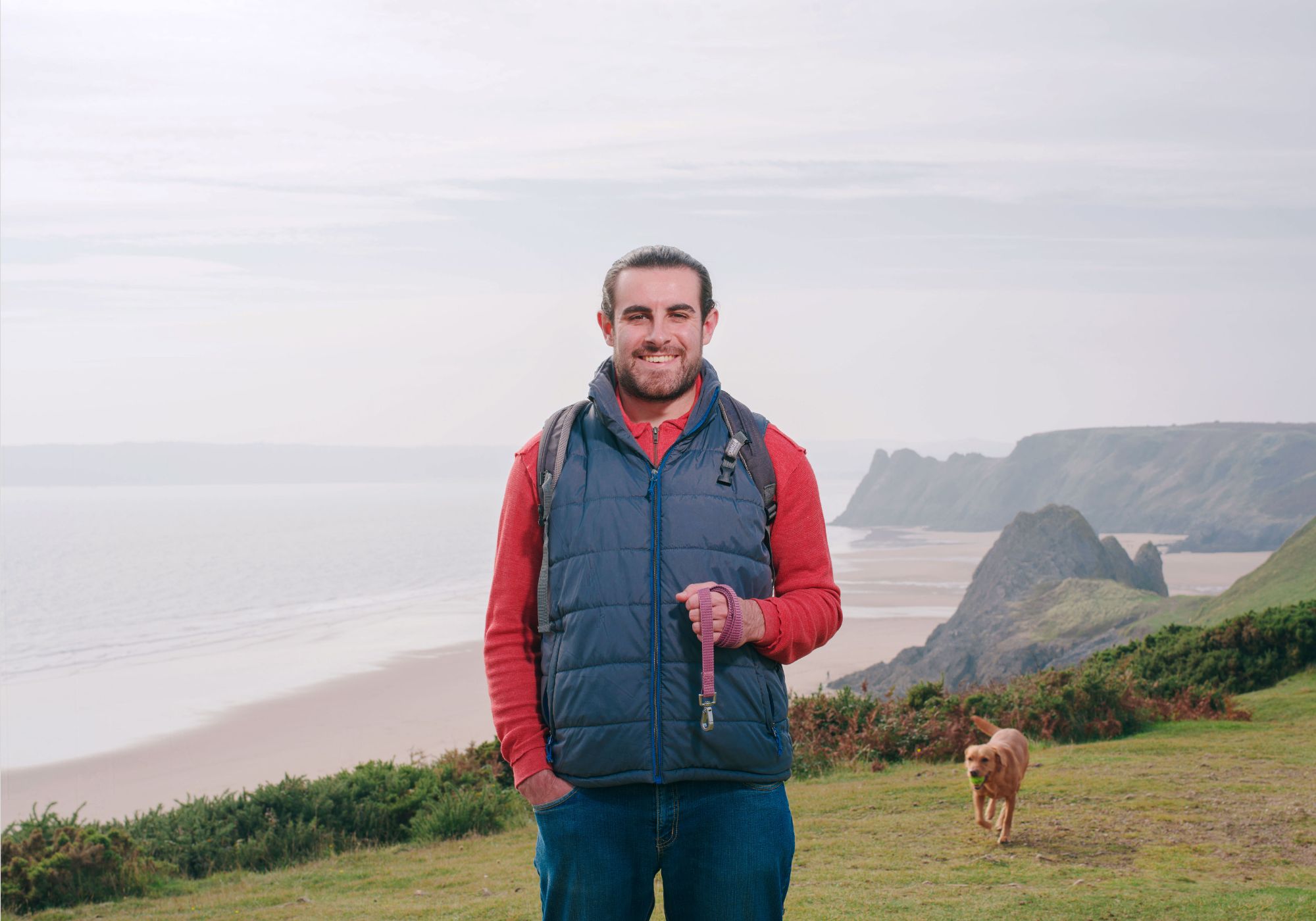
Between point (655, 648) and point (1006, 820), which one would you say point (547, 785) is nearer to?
point (655, 648)

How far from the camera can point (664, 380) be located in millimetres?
2891

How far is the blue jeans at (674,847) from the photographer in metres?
2.72

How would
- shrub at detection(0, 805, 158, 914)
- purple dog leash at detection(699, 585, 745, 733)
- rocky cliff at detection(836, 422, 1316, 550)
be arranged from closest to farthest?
purple dog leash at detection(699, 585, 745, 733) → shrub at detection(0, 805, 158, 914) → rocky cliff at detection(836, 422, 1316, 550)

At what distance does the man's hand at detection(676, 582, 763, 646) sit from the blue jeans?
1.21 feet

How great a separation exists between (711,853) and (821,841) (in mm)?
4707

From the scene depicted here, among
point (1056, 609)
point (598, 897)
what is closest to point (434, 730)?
point (1056, 609)

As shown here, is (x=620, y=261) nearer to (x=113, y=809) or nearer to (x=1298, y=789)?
(x=1298, y=789)

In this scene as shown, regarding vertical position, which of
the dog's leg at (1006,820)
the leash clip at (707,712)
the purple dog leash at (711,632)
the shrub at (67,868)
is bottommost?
the shrub at (67,868)

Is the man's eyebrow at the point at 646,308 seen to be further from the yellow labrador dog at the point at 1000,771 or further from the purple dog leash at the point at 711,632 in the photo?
the yellow labrador dog at the point at 1000,771

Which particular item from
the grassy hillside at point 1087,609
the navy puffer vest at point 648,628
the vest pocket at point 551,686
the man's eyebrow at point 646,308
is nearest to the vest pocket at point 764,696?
the navy puffer vest at point 648,628

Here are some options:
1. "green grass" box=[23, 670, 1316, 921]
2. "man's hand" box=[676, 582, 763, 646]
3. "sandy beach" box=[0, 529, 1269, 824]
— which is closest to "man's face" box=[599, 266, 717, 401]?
"man's hand" box=[676, 582, 763, 646]

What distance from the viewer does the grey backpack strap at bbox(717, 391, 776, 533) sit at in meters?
2.86

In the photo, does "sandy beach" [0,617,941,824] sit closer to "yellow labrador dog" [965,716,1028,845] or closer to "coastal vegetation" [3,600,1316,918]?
"coastal vegetation" [3,600,1316,918]

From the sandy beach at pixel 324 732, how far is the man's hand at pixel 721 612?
11783 millimetres
